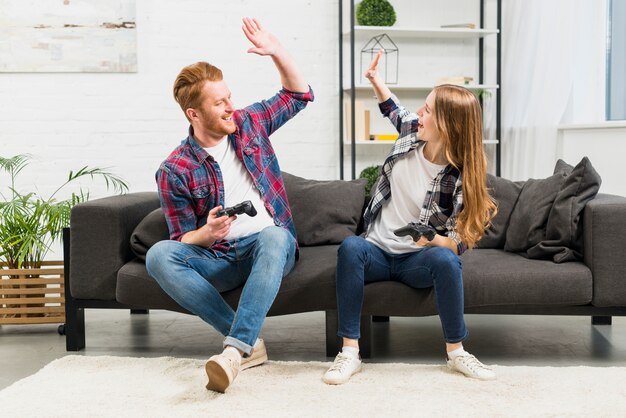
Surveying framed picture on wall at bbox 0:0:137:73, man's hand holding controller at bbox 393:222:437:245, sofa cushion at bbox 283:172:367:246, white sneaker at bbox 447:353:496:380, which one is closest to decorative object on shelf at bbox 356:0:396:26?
framed picture on wall at bbox 0:0:137:73

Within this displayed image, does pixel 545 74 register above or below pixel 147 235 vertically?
above

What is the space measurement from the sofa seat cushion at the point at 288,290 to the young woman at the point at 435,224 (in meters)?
0.14

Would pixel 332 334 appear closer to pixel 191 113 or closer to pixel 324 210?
pixel 324 210

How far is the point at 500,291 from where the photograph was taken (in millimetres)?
2811

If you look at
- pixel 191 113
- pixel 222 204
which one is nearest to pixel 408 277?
pixel 222 204

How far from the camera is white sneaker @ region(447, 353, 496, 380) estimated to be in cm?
259

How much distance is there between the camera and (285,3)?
5.04m

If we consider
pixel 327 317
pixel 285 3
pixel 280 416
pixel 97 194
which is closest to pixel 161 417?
pixel 280 416

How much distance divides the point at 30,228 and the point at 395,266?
5.47 ft

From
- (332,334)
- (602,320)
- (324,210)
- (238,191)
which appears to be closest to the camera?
(238,191)

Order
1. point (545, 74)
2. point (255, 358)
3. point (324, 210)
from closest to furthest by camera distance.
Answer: point (255, 358)
point (324, 210)
point (545, 74)

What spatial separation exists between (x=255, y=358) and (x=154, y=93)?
2.65 m

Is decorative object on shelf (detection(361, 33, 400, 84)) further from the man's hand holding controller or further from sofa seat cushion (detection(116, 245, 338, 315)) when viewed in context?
the man's hand holding controller

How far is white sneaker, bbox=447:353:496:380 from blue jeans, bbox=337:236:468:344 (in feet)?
0.21
